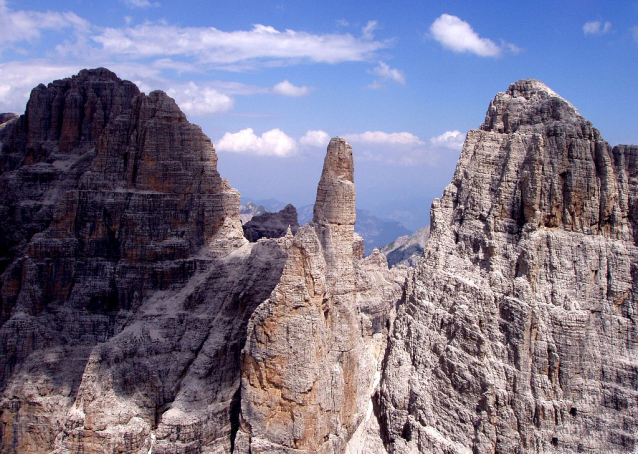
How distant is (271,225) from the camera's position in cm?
5412

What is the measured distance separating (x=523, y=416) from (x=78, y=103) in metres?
39.6

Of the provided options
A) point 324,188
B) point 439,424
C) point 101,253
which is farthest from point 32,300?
point 439,424

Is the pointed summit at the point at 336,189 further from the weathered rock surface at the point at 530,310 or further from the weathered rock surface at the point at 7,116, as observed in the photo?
the weathered rock surface at the point at 7,116

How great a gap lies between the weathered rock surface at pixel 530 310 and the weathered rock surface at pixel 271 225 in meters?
26.9

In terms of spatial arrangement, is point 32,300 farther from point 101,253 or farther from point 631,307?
point 631,307

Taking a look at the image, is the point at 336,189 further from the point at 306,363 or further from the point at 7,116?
the point at 7,116

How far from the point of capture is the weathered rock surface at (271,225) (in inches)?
2005

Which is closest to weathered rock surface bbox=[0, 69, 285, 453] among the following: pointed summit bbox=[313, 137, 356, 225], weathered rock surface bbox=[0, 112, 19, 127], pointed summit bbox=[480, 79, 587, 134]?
pointed summit bbox=[313, 137, 356, 225]

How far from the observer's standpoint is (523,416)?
2058 cm

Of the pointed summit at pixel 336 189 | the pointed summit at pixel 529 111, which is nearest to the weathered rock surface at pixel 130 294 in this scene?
the pointed summit at pixel 336 189

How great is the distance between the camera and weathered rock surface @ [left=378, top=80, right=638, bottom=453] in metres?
20.3

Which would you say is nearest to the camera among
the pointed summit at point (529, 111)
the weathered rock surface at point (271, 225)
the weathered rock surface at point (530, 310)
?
the weathered rock surface at point (530, 310)

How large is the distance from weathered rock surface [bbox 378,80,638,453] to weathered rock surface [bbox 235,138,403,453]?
191 cm

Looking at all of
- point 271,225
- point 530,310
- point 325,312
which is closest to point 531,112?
point 530,310
